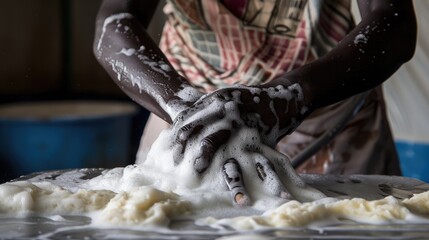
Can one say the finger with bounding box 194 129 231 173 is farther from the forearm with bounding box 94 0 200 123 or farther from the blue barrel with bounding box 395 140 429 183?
the blue barrel with bounding box 395 140 429 183

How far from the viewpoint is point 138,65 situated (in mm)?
1549

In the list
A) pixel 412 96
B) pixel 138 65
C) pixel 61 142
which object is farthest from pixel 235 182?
pixel 61 142

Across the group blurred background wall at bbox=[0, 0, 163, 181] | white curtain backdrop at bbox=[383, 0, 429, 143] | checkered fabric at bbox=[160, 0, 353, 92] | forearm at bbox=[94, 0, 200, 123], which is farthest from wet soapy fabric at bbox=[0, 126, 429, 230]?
blurred background wall at bbox=[0, 0, 163, 181]

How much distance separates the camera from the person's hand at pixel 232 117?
1.33 meters

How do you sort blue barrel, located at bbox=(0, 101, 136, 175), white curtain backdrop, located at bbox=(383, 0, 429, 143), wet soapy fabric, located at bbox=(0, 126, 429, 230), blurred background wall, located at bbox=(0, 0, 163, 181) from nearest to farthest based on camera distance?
wet soapy fabric, located at bbox=(0, 126, 429, 230), white curtain backdrop, located at bbox=(383, 0, 429, 143), blue barrel, located at bbox=(0, 101, 136, 175), blurred background wall, located at bbox=(0, 0, 163, 181)

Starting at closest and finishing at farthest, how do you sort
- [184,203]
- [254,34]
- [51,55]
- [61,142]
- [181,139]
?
[184,203] → [181,139] → [254,34] → [61,142] → [51,55]

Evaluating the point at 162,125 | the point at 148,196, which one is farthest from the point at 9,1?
the point at 148,196

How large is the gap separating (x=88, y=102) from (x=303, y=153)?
8.70 feet

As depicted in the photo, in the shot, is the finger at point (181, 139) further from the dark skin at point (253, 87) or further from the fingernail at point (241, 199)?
the fingernail at point (241, 199)

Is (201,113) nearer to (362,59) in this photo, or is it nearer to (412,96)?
(362,59)

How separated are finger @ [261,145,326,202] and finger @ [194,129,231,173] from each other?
0.08m

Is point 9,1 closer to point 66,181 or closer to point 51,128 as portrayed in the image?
point 51,128

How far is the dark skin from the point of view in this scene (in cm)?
135

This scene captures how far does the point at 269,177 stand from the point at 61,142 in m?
2.57
